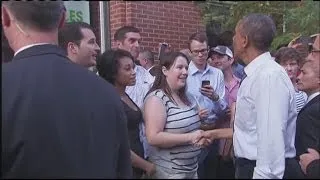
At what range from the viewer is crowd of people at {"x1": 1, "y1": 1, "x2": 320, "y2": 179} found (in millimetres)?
2268

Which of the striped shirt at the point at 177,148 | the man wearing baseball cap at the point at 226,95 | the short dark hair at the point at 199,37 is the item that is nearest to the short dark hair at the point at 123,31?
the short dark hair at the point at 199,37

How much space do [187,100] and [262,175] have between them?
135cm

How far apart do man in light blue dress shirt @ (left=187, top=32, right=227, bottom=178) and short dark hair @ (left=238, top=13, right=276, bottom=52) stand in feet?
3.37

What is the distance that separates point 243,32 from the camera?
12.8 feet

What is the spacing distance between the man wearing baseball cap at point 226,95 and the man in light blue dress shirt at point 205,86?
0.27ft

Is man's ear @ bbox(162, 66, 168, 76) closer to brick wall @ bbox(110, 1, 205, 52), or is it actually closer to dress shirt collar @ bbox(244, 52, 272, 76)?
brick wall @ bbox(110, 1, 205, 52)

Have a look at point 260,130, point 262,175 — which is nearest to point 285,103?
point 260,130

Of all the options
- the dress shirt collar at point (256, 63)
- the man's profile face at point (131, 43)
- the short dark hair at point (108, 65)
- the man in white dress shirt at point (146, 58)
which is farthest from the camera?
the man in white dress shirt at point (146, 58)

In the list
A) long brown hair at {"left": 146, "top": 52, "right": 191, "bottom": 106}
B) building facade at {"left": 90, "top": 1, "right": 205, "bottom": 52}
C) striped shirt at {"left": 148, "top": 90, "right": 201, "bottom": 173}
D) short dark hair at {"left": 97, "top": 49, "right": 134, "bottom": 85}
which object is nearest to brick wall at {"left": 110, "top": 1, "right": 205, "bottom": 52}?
building facade at {"left": 90, "top": 1, "right": 205, "bottom": 52}

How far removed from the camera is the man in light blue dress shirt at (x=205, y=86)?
5.16 m

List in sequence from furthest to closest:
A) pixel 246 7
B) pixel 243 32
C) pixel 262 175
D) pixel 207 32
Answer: pixel 207 32 < pixel 246 7 < pixel 243 32 < pixel 262 175

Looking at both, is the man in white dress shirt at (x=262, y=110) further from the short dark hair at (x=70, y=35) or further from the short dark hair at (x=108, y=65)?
the short dark hair at (x=70, y=35)

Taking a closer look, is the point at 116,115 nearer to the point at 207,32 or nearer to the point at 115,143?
the point at 115,143

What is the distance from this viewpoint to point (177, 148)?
438cm
